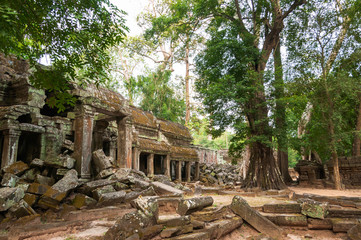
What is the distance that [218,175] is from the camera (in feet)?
64.8

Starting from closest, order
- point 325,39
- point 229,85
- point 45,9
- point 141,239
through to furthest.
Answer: point 141,239 < point 45,9 < point 229,85 < point 325,39

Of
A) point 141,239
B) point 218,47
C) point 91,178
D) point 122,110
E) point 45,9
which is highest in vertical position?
point 218,47

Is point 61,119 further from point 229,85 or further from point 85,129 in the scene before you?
point 229,85

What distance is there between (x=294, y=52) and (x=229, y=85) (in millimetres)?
5609

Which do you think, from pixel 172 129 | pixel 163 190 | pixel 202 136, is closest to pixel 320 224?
pixel 163 190

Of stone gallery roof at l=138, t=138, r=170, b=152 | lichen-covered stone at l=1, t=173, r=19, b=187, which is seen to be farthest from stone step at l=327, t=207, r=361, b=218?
stone gallery roof at l=138, t=138, r=170, b=152

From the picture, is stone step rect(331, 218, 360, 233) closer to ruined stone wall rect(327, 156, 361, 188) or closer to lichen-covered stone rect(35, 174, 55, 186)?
lichen-covered stone rect(35, 174, 55, 186)

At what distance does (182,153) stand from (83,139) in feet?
33.0

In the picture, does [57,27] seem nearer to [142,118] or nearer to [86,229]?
[86,229]

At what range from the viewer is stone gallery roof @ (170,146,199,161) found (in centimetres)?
1681

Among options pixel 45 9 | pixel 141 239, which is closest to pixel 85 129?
pixel 45 9

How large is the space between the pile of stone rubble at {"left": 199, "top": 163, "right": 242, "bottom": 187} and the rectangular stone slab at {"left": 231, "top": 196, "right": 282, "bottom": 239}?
483 inches

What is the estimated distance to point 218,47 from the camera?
471 inches

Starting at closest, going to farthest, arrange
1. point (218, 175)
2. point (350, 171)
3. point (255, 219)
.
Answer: point (255, 219)
point (350, 171)
point (218, 175)
